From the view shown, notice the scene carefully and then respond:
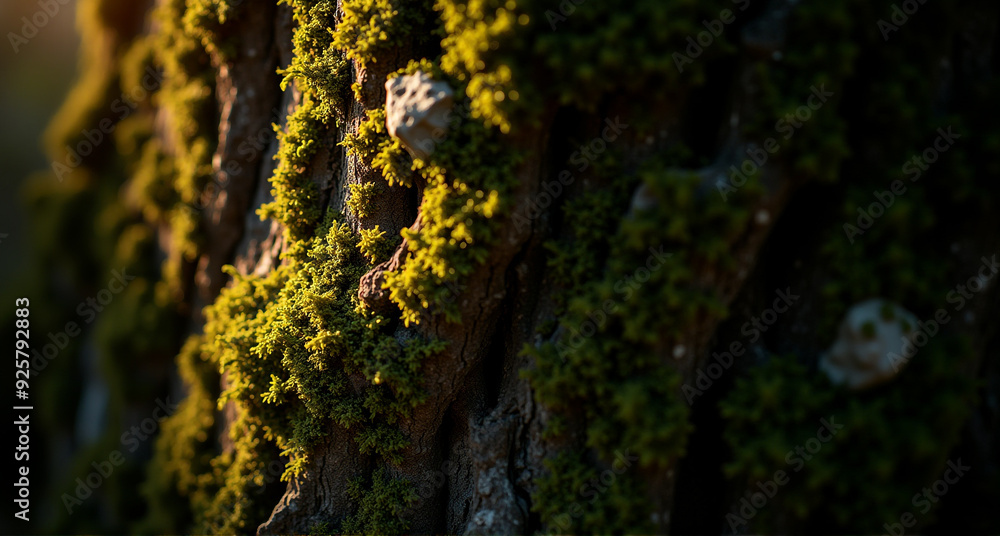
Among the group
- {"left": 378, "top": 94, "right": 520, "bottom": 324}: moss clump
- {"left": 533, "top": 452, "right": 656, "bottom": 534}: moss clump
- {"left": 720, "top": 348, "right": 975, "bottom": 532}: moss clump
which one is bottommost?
{"left": 720, "top": 348, "right": 975, "bottom": 532}: moss clump

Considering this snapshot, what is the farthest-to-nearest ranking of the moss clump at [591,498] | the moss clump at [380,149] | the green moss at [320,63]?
1. the green moss at [320,63]
2. the moss clump at [380,149]
3. the moss clump at [591,498]

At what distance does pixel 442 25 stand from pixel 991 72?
13.1 ft

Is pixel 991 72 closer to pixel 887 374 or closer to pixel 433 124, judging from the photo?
pixel 887 374

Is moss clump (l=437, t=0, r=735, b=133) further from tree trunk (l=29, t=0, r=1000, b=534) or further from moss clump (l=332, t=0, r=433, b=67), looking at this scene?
moss clump (l=332, t=0, r=433, b=67)

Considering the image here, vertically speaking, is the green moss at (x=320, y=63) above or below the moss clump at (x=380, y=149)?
above

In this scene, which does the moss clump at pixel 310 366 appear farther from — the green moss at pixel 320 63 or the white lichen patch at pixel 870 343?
the white lichen patch at pixel 870 343

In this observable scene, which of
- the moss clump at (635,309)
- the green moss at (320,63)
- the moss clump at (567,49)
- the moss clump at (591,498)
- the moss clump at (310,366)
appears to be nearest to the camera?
the moss clump at (567,49)

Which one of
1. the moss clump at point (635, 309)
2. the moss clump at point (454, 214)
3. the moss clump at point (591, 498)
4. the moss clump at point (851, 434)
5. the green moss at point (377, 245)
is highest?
the green moss at point (377, 245)

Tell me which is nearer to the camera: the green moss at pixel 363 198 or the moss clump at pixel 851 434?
the moss clump at pixel 851 434

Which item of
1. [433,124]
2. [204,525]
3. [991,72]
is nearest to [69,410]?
[204,525]

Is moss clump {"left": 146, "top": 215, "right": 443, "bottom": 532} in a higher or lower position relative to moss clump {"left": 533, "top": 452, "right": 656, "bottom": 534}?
higher

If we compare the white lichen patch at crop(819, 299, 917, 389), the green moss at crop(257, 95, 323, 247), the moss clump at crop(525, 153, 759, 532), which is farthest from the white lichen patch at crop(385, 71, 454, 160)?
the white lichen patch at crop(819, 299, 917, 389)

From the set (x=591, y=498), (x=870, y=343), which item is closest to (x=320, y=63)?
(x=591, y=498)

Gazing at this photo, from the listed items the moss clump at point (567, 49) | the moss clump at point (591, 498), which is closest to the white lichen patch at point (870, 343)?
the moss clump at point (591, 498)
